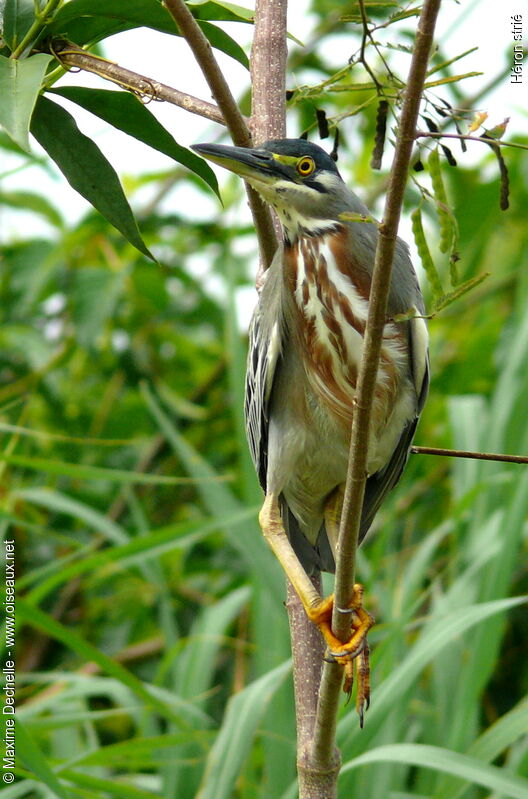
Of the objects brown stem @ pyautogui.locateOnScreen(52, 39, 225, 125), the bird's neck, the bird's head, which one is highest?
brown stem @ pyautogui.locateOnScreen(52, 39, 225, 125)

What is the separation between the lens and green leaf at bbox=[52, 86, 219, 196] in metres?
1.47

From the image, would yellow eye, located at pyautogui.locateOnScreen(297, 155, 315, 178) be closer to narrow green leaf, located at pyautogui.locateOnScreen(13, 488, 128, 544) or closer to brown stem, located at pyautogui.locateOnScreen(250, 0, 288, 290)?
brown stem, located at pyautogui.locateOnScreen(250, 0, 288, 290)

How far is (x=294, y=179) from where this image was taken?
1863 mm

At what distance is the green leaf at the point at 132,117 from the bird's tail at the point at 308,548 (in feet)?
3.06

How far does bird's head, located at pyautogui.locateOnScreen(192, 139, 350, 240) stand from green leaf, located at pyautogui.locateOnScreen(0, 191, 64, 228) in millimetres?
1720

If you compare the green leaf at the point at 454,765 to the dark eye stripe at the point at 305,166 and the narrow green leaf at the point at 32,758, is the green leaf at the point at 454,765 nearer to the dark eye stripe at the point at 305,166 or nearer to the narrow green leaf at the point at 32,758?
the narrow green leaf at the point at 32,758

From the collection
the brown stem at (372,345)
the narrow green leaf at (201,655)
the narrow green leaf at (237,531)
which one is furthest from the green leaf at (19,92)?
the narrow green leaf at (201,655)

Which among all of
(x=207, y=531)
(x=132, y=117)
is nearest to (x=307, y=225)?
(x=132, y=117)

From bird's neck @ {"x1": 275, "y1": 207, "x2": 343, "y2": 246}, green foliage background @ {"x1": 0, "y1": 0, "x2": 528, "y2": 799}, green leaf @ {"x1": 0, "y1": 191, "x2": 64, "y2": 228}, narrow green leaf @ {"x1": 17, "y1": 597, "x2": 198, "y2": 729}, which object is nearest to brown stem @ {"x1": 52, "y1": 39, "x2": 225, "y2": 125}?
bird's neck @ {"x1": 275, "y1": 207, "x2": 343, "y2": 246}

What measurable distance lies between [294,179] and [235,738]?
1181 millimetres

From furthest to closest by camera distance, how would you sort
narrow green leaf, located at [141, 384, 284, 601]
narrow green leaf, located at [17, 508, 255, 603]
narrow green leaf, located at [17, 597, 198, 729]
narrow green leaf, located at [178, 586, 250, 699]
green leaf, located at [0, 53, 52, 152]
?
narrow green leaf, located at [178, 586, 250, 699] → narrow green leaf, located at [141, 384, 284, 601] → narrow green leaf, located at [17, 508, 255, 603] → narrow green leaf, located at [17, 597, 198, 729] → green leaf, located at [0, 53, 52, 152]

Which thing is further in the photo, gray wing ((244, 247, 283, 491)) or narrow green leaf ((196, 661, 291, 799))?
narrow green leaf ((196, 661, 291, 799))

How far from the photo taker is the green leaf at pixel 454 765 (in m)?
1.96

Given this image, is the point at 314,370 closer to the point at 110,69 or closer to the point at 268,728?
the point at 110,69
